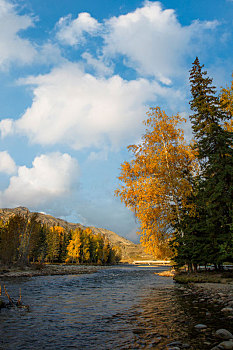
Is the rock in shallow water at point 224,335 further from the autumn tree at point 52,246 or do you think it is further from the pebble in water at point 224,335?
the autumn tree at point 52,246

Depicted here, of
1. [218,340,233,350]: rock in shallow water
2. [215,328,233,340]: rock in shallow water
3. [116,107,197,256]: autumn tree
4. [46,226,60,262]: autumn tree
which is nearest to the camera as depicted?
[218,340,233,350]: rock in shallow water

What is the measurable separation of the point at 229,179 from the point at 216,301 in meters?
9.35

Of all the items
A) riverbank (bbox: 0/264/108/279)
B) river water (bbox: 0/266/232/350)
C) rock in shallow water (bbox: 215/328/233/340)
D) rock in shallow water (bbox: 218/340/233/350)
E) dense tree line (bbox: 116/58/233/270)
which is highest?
dense tree line (bbox: 116/58/233/270)

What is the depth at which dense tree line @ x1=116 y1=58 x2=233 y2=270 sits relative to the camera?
16.0 metres

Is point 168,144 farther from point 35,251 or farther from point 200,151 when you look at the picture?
point 35,251

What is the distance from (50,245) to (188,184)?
270 feet

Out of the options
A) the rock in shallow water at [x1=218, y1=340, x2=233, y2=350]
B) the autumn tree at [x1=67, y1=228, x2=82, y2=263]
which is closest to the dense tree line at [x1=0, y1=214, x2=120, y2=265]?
the autumn tree at [x1=67, y1=228, x2=82, y2=263]

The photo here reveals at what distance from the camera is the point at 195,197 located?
61.3ft

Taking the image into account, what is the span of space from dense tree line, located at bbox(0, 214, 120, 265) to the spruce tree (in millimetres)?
45414

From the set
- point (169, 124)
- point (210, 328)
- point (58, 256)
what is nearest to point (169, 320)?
point (210, 328)

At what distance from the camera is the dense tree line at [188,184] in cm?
→ 1603

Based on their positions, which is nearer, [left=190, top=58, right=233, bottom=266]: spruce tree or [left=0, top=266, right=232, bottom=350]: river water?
[left=0, top=266, right=232, bottom=350]: river water

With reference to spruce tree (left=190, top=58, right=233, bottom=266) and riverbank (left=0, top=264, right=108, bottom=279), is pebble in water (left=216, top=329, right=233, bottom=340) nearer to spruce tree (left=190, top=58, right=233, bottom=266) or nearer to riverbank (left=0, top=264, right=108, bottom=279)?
spruce tree (left=190, top=58, right=233, bottom=266)

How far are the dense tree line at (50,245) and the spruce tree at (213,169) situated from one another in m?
45.4
